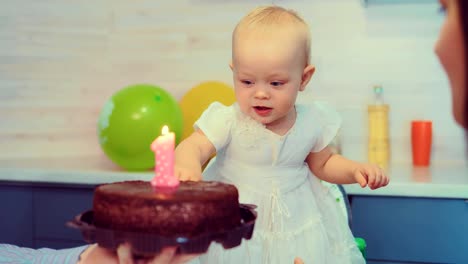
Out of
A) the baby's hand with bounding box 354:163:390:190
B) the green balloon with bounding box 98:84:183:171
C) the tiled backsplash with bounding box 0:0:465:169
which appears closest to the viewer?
the baby's hand with bounding box 354:163:390:190

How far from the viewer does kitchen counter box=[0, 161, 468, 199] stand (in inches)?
81.8

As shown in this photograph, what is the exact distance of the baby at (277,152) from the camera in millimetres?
1372

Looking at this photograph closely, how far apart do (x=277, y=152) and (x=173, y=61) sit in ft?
4.64

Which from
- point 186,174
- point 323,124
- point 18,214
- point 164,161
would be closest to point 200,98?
point 18,214

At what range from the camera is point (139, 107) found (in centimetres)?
237

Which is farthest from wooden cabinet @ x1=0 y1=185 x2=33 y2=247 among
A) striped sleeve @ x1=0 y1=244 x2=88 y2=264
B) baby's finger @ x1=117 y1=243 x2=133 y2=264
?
baby's finger @ x1=117 y1=243 x2=133 y2=264

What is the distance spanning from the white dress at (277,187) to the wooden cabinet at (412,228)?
2.03ft

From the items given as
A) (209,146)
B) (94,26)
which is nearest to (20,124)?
(94,26)

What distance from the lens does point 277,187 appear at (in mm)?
1463

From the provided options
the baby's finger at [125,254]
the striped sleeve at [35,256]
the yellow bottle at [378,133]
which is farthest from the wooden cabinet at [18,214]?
the baby's finger at [125,254]

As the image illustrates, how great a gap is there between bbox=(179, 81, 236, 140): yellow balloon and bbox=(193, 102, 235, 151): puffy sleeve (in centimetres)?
92

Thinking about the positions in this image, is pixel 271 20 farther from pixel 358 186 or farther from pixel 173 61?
pixel 173 61

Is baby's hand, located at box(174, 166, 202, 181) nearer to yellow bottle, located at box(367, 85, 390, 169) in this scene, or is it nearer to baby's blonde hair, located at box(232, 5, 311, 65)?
baby's blonde hair, located at box(232, 5, 311, 65)

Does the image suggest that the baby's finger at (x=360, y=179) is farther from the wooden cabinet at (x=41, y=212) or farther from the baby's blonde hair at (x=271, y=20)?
the wooden cabinet at (x=41, y=212)
